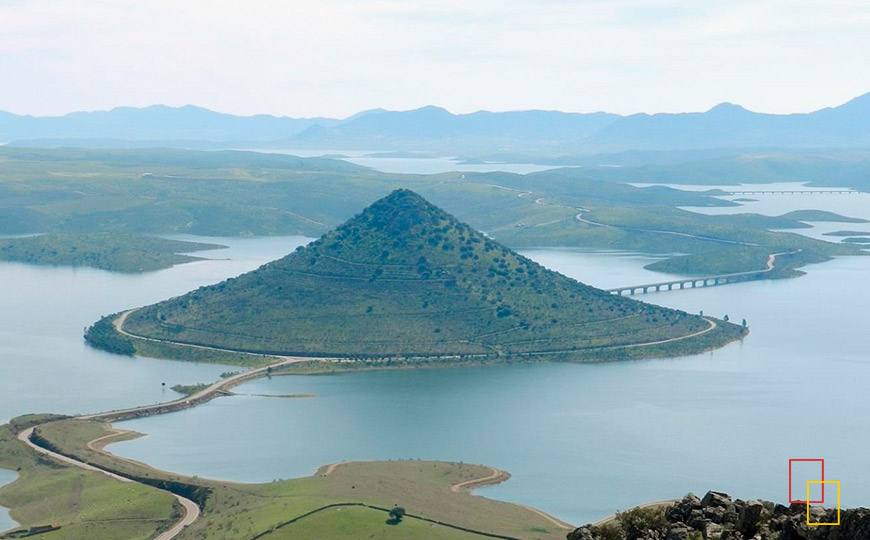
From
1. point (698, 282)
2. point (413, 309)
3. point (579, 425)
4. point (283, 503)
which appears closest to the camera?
point (283, 503)

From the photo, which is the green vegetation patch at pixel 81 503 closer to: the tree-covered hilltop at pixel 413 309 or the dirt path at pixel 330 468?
the dirt path at pixel 330 468

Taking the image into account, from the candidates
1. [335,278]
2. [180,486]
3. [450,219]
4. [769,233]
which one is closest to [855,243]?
[769,233]

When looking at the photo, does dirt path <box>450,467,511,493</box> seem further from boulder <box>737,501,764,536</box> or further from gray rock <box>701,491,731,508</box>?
boulder <box>737,501,764,536</box>

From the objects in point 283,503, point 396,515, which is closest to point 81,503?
point 283,503

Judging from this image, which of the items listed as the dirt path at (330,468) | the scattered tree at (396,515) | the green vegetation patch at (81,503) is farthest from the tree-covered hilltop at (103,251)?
the scattered tree at (396,515)

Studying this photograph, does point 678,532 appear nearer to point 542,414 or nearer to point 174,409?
point 542,414

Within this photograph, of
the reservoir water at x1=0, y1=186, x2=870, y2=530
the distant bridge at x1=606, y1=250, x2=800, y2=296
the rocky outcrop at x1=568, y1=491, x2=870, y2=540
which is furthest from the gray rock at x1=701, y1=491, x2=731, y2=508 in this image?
the distant bridge at x1=606, y1=250, x2=800, y2=296

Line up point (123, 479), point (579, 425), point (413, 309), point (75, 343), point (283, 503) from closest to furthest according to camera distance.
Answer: point (283, 503) → point (123, 479) → point (579, 425) → point (75, 343) → point (413, 309)

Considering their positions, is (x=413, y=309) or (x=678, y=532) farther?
(x=413, y=309)
